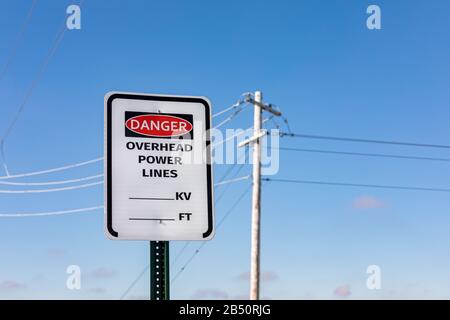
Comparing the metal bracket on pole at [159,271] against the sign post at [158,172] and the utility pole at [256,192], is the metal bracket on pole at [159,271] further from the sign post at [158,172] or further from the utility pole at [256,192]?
the utility pole at [256,192]

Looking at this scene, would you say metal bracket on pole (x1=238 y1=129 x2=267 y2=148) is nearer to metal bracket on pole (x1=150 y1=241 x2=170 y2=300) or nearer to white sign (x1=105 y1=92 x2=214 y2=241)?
white sign (x1=105 y1=92 x2=214 y2=241)

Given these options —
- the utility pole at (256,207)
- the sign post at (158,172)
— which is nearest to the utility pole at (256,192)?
the utility pole at (256,207)

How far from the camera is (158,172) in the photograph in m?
4.69

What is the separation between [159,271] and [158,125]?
3.12 feet

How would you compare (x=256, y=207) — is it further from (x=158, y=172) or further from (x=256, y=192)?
(x=158, y=172)

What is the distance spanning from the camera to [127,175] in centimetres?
467

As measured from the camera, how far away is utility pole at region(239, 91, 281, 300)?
23828mm

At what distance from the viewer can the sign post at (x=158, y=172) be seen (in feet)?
15.1

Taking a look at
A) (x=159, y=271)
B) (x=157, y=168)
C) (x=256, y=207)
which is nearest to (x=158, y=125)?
(x=157, y=168)

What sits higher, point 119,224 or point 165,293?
point 119,224
